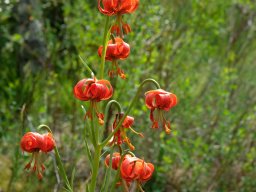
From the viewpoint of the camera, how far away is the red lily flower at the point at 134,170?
171 cm

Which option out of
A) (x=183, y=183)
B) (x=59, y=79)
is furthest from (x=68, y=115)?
(x=183, y=183)

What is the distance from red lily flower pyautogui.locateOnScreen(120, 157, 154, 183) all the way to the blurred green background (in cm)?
115

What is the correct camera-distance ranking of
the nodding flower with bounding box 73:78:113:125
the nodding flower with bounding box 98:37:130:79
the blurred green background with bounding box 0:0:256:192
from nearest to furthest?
the nodding flower with bounding box 73:78:113:125 → the nodding flower with bounding box 98:37:130:79 → the blurred green background with bounding box 0:0:256:192

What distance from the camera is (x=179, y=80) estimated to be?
404 cm

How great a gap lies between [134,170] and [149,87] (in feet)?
8.43

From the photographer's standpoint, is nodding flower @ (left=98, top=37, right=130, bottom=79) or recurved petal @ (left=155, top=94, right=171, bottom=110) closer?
recurved petal @ (left=155, top=94, right=171, bottom=110)

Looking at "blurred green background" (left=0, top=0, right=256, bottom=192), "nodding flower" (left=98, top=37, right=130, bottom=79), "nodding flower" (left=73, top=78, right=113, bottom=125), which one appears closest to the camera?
"nodding flower" (left=73, top=78, right=113, bottom=125)

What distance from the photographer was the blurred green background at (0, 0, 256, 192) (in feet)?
11.9

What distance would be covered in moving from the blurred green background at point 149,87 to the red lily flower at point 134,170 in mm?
1150

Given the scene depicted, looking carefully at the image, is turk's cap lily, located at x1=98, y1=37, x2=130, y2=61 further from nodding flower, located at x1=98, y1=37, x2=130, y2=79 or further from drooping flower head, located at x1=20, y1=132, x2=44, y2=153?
drooping flower head, located at x1=20, y1=132, x2=44, y2=153

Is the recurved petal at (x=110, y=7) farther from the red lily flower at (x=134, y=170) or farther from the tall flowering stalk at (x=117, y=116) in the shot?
the red lily flower at (x=134, y=170)

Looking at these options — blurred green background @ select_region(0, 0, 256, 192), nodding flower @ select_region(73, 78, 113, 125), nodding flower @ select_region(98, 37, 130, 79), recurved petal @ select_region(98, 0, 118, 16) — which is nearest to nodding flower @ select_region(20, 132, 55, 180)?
nodding flower @ select_region(73, 78, 113, 125)

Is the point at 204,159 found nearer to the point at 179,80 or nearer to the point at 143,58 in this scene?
the point at 179,80

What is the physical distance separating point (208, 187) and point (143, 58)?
109 cm
